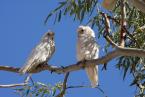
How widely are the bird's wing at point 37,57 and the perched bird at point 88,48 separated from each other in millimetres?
230

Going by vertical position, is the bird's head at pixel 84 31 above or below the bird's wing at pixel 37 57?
above

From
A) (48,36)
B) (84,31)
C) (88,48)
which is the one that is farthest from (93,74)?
(48,36)

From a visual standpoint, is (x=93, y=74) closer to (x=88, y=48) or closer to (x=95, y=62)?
(x=88, y=48)

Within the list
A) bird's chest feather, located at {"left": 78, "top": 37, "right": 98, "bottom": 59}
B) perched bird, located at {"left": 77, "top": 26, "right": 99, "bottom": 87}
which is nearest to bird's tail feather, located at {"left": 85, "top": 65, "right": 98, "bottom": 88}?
perched bird, located at {"left": 77, "top": 26, "right": 99, "bottom": 87}

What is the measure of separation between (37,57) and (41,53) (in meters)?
0.07

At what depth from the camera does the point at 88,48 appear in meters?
3.15

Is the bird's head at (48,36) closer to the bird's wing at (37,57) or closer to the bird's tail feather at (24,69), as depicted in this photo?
the bird's wing at (37,57)

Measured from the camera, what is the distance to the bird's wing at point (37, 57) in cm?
293

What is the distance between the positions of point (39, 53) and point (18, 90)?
31 cm

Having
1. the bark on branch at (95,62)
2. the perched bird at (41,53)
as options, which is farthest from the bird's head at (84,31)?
the bark on branch at (95,62)

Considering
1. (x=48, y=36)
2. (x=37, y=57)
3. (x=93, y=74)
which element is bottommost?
(x=93, y=74)

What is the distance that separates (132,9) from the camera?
3482mm

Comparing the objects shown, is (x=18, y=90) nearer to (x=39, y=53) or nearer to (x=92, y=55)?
(x=39, y=53)

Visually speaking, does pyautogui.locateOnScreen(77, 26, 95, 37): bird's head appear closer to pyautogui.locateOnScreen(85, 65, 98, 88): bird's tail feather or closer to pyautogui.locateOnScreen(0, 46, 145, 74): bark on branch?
pyautogui.locateOnScreen(85, 65, 98, 88): bird's tail feather
